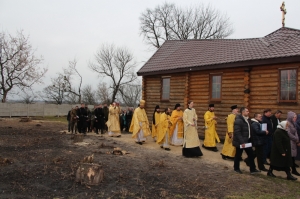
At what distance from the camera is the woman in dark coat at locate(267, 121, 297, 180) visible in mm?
7781

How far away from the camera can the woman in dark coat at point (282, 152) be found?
25.5ft

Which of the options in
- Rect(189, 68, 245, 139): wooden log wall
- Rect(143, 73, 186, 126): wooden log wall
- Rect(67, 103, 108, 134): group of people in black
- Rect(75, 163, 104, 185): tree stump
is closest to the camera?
Rect(75, 163, 104, 185): tree stump

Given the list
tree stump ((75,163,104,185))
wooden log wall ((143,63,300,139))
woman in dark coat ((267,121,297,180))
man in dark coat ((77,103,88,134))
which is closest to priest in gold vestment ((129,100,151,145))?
wooden log wall ((143,63,300,139))

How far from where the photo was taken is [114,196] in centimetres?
577

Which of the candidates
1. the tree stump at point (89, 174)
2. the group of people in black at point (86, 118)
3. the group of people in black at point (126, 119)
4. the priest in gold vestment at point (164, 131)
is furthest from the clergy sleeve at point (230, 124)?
the group of people in black at point (126, 119)

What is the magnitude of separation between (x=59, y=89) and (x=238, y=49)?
143 feet

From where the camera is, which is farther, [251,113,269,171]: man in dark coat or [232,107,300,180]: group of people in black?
[251,113,269,171]: man in dark coat

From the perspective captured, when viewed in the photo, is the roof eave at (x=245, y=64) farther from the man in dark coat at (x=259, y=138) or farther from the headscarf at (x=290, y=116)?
the man in dark coat at (x=259, y=138)

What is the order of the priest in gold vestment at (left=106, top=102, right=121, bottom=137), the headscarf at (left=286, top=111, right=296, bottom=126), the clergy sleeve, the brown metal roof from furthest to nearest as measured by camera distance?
the priest in gold vestment at (left=106, top=102, right=121, bottom=137) < the brown metal roof < the clergy sleeve < the headscarf at (left=286, top=111, right=296, bottom=126)

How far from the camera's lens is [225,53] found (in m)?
14.5

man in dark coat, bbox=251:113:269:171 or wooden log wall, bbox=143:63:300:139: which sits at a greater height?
wooden log wall, bbox=143:63:300:139

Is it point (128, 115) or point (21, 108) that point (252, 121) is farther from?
point (21, 108)

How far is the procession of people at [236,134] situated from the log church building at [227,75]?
1.36 metres

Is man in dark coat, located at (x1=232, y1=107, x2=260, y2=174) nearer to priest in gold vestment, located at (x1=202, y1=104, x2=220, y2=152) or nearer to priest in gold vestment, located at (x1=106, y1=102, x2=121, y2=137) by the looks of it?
priest in gold vestment, located at (x1=202, y1=104, x2=220, y2=152)
